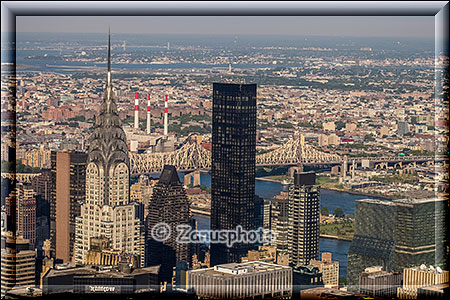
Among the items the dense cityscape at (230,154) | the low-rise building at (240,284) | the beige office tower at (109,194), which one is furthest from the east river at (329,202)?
the low-rise building at (240,284)

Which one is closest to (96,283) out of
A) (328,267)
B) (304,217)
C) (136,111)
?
(328,267)

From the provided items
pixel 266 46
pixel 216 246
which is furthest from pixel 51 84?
pixel 216 246

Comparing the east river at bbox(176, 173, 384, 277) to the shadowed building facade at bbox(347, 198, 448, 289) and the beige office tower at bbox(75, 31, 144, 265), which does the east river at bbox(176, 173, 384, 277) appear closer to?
the shadowed building facade at bbox(347, 198, 448, 289)

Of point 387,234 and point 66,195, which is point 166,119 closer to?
point 66,195

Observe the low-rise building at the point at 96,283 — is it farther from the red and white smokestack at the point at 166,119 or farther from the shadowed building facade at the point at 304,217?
the red and white smokestack at the point at 166,119

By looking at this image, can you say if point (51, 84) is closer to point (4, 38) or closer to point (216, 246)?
point (216, 246)

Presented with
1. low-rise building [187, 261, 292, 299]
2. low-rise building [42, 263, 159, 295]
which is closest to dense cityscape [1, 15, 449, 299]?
low-rise building [42, 263, 159, 295]
